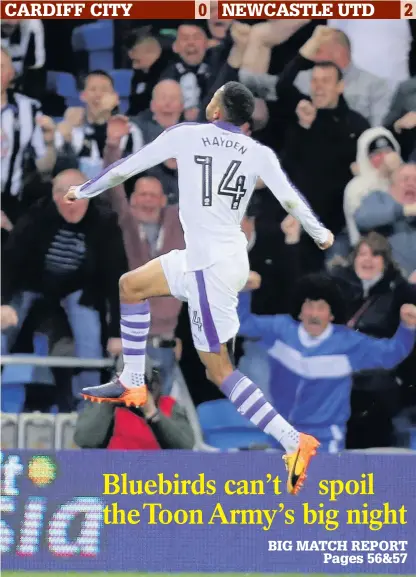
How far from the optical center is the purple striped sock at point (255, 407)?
6.44 meters

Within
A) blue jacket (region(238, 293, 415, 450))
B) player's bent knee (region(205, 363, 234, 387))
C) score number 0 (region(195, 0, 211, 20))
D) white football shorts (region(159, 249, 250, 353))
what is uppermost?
score number 0 (region(195, 0, 211, 20))

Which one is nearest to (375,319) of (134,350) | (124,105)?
(124,105)

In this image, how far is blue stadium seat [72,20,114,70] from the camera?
868cm

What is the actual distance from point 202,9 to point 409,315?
7.72ft

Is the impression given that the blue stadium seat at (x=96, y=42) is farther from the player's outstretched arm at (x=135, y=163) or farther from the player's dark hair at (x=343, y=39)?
the player's outstretched arm at (x=135, y=163)

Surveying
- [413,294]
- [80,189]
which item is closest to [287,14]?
[413,294]

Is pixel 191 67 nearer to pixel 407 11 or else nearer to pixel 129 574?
pixel 407 11

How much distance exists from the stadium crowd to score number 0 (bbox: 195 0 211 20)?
4 cm

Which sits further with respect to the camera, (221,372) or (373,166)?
(373,166)

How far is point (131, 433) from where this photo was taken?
8047mm

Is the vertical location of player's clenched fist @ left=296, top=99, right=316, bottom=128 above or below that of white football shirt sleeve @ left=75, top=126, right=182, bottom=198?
above

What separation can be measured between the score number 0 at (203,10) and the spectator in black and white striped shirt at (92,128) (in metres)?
0.70

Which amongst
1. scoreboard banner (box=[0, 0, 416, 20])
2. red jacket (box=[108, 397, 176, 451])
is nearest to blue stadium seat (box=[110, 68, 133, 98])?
scoreboard banner (box=[0, 0, 416, 20])

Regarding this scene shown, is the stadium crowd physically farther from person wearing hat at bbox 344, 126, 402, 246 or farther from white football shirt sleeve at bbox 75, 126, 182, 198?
white football shirt sleeve at bbox 75, 126, 182, 198
